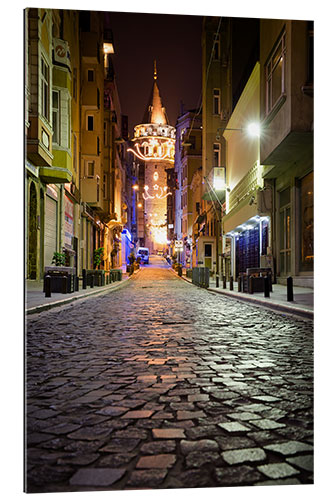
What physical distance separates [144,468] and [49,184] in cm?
1481

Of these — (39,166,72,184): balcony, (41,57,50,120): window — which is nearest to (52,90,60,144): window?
(39,166,72,184): balcony

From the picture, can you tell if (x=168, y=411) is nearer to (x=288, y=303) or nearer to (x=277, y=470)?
(x=277, y=470)

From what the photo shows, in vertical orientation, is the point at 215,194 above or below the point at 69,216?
above

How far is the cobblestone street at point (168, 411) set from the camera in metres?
1.62

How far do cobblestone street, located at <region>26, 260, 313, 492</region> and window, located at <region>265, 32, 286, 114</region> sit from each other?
3.78 metres

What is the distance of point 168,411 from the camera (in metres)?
2.42

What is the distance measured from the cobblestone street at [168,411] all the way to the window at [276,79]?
3777 mm

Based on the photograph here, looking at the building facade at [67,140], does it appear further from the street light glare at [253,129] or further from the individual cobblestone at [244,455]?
the street light glare at [253,129]

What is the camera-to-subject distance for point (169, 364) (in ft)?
12.3

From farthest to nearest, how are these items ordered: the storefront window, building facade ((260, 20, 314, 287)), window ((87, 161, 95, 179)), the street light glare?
1. window ((87, 161, 95, 179))
2. the street light glare
3. building facade ((260, 20, 314, 287))
4. the storefront window

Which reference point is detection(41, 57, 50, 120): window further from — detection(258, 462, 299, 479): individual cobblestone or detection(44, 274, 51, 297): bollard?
detection(258, 462, 299, 479): individual cobblestone

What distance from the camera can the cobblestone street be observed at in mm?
1618

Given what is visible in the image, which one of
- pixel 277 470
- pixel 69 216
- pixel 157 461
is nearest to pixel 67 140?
pixel 69 216

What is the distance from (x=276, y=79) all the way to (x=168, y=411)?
22.2 ft
